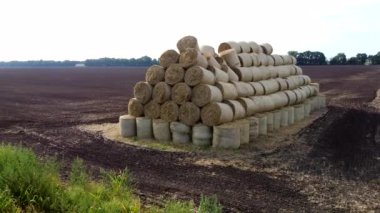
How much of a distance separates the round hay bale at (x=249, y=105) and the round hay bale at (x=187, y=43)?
2161 millimetres

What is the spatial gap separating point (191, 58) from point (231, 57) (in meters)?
2.59

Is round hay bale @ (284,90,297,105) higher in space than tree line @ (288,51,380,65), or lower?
lower

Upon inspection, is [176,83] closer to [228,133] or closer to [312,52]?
[228,133]

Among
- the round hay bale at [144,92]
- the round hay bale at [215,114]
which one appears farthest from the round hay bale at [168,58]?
the round hay bale at [215,114]

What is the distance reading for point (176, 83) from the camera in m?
13.5

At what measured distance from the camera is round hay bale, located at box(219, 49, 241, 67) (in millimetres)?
15664

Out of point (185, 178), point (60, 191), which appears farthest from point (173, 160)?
point (60, 191)

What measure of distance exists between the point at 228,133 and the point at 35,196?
6.79 meters

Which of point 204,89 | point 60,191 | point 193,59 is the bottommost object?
point 60,191

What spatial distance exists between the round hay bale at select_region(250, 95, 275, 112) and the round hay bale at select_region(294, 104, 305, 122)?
2.30 meters

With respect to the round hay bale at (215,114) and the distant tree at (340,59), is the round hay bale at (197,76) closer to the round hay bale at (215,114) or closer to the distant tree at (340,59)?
the round hay bale at (215,114)

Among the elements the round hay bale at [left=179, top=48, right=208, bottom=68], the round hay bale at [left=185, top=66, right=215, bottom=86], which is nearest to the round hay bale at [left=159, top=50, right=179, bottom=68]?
the round hay bale at [left=179, top=48, right=208, bottom=68]

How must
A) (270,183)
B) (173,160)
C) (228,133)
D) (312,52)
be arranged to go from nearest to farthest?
(270,183) < (173,160) < (228,133) < (312,52)

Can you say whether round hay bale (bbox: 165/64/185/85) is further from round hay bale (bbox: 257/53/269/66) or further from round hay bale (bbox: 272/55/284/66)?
round hay bale (bbox: 272/55/284/66)
